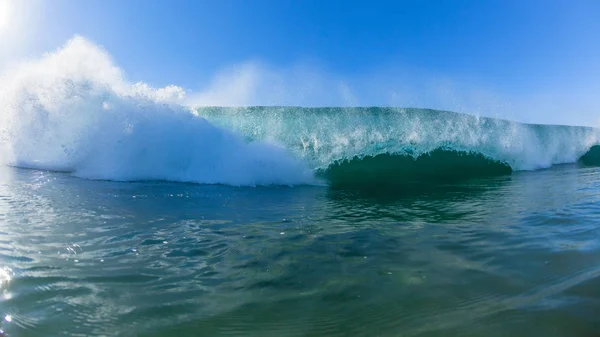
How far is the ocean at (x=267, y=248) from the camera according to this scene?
247 centimetres

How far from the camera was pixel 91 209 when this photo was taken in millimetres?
6102

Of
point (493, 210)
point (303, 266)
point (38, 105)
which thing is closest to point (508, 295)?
point (303, 266)

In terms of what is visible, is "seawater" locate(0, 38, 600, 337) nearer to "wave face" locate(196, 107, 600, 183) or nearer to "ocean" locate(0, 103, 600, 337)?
"ocean" locate(0, 103, 600, 337)

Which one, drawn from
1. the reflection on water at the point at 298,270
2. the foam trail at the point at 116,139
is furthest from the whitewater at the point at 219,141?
the reflection on water at the point at 298,270

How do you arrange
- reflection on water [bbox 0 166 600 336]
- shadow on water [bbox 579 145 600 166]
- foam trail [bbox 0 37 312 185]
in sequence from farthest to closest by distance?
shadow on water [bbox 579 145 600 166] → foam trail [bbox 0 37 312 185] → reflection on water [bbox 0 166 600 336]

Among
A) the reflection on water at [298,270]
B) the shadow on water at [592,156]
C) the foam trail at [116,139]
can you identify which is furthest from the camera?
the shadow on water at [592,156]

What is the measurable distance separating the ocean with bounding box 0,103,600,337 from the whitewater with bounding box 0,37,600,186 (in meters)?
0.10

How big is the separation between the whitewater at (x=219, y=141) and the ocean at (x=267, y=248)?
100mm

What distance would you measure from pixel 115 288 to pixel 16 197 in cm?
572

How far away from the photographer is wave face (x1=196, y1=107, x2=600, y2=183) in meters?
A: 13.2

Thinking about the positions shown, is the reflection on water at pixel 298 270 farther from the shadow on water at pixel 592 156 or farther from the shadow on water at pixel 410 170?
the shadow on water at pixel 592 156

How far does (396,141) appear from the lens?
15031mm

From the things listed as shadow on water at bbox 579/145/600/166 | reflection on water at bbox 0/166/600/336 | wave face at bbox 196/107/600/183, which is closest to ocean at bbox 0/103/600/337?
reflection on water at bbox 0/166/600/336

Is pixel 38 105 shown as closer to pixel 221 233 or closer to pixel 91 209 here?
pixel 91 209
